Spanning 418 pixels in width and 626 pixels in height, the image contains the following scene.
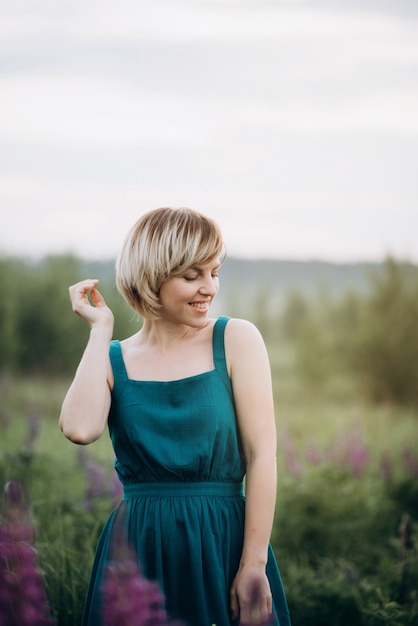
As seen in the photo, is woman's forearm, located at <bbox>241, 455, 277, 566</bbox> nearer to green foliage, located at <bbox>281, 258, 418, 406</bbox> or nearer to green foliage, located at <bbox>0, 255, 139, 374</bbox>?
green foliage, located at <bbox>281, 258, 418, 406</bbox>

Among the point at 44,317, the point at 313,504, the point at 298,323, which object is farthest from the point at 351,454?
the point at 44,317

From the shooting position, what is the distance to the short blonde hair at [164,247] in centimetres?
212

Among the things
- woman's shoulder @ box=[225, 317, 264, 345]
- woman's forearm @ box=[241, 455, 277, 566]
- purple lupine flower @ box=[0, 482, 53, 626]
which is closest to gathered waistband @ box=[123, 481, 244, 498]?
woman's forearm @ box=[241, 455, 277, 566]

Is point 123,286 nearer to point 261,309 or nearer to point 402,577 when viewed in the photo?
point 402,577

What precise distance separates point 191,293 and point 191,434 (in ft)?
1.22

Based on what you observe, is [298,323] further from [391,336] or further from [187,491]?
[187,491]

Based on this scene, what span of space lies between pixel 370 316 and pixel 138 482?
6.99 meters

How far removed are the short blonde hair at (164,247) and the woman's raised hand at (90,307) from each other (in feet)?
0.41

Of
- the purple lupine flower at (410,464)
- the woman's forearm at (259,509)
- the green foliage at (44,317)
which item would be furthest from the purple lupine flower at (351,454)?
the woman's forearm at (259,509)

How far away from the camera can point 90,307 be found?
7.59 ft

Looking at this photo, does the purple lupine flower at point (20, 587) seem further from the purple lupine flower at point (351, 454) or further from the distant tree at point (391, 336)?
the distant tree at point (391, 336)

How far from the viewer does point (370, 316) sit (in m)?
8.94

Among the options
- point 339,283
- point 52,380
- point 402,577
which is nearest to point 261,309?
point 339,283

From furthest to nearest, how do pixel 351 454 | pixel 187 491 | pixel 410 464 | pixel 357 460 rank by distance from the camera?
pixel 351 454
pixel 357 460
pixel 410 464
pixel 187 491
